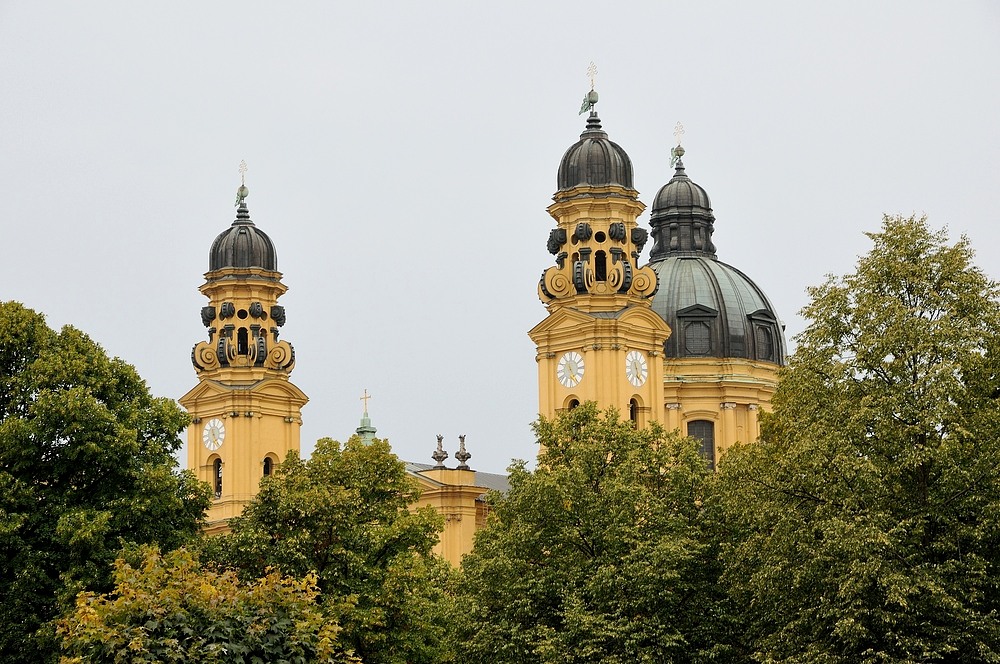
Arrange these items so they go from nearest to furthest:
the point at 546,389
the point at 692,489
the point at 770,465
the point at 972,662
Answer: the point at 972,662 → the point at 770,465 → the point at 692,489 → the point at 546,389

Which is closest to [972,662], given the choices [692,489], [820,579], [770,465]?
[820,579]

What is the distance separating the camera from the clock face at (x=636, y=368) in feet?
230

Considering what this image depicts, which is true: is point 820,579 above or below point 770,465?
below

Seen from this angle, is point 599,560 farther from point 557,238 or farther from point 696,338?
point 696,338

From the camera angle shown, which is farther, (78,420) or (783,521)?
(78,420)

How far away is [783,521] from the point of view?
137 ft

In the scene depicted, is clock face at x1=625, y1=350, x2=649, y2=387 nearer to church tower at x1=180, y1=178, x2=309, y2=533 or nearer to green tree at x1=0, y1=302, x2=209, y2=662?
church tower at x1=180, y1=178, x2=309, y2=533

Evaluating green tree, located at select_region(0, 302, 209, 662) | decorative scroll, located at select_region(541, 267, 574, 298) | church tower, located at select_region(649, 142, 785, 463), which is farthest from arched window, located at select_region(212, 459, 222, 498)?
green tree, located at select_region(0, 302, 209, 662)

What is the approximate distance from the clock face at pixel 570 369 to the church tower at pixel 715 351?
14115mm

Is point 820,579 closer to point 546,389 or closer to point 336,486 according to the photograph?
point 336,486

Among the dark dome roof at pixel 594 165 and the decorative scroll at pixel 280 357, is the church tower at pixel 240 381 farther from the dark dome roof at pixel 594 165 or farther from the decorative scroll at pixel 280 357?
the dark dome roof at pixel 594 165

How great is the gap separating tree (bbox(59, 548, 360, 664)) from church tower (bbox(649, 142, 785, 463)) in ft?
178

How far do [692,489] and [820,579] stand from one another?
8.40 m

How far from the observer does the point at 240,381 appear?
87000mm
